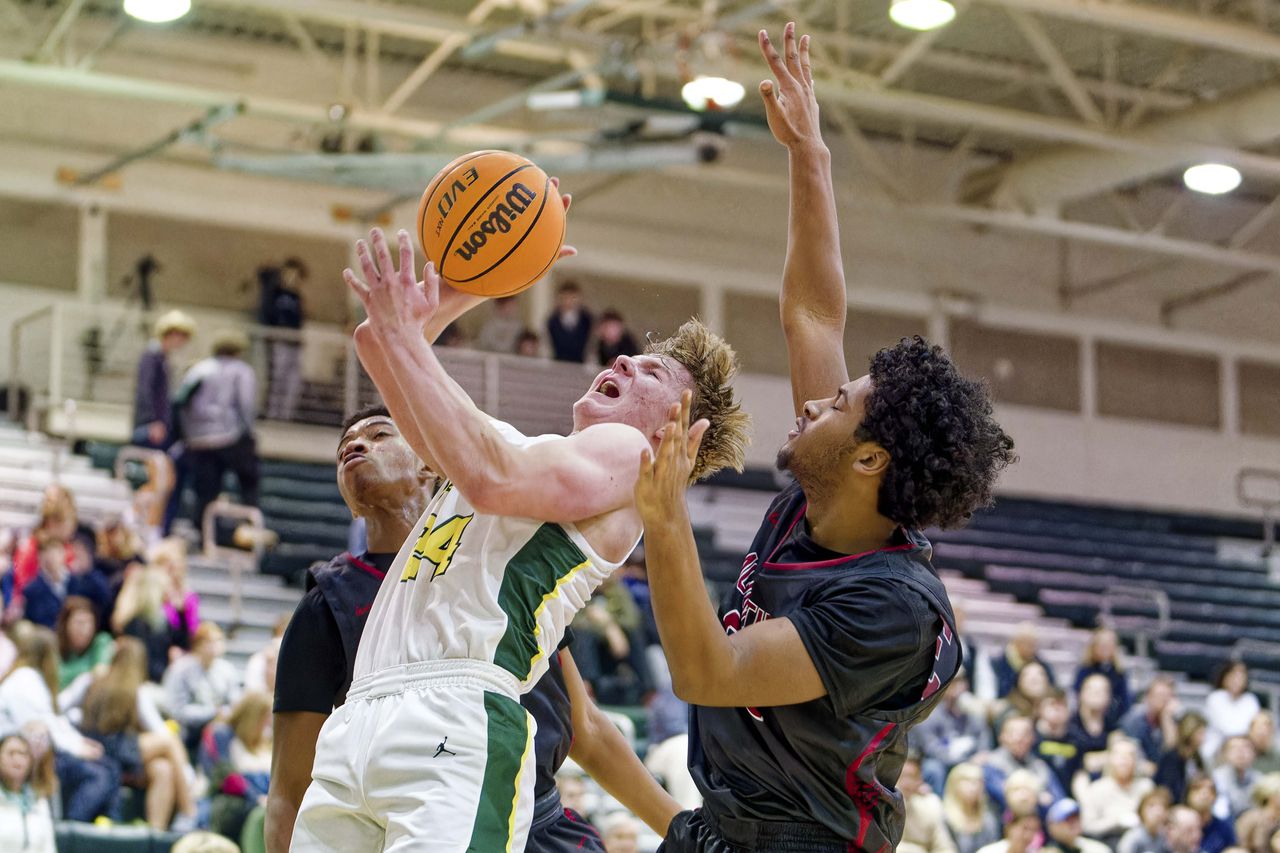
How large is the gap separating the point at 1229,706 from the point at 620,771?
423 inches

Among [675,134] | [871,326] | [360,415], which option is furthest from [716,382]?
[871,326]

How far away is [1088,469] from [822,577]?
20.1 meters

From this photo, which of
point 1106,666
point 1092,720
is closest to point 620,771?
point 1092,720

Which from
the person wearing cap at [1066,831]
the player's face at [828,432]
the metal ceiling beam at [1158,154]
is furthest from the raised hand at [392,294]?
the metal ceiling beam at [1158,154]

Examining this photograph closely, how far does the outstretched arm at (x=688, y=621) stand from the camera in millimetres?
3514

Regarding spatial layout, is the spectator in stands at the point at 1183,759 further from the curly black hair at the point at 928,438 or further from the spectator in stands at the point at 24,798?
the curly black hair at the point at 928,438

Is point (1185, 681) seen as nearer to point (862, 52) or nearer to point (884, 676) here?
point (862, 52)

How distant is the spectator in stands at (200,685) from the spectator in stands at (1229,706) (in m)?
7.58

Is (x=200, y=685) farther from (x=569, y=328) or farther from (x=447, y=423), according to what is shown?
(x=569, y=328)

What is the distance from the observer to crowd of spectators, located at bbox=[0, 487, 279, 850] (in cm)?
866

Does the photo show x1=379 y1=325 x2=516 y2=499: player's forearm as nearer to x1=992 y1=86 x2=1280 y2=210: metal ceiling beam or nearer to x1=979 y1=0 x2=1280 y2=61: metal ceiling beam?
x1=979 y1=0 x2=1280 y2=61: metal ceiling beam

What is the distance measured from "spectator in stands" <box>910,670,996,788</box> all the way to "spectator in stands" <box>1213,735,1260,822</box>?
1.81m

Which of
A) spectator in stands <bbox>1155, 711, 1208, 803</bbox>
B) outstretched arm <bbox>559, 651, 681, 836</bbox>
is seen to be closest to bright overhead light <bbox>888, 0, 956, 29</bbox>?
spectator in stands <bbox>1155, 711, 1208, 803</bbox>

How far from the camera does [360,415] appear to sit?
193 inches
